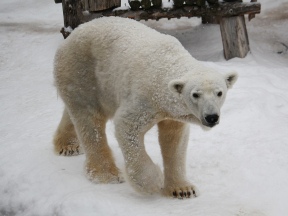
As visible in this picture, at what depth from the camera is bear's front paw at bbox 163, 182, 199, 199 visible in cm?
493

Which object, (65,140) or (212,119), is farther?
(65,140)

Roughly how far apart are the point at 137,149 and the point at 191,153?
5.11 feet

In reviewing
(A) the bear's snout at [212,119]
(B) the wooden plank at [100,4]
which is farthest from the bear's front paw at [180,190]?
(B) the wooden plank at [100,4]

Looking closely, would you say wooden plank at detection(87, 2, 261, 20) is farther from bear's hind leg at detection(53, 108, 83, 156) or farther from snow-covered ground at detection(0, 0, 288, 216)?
bear's hind leg at detection(53, 108, 83, 156)

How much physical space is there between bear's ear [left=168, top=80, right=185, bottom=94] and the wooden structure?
215 inches

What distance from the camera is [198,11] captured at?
9.51 metres

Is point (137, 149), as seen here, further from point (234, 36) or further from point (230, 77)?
point (234, 36)

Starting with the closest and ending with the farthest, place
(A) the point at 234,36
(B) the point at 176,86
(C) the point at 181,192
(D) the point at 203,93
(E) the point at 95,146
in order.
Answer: (D) the point at 203,93
(B) the point at 176,86
(C) the point at 181,192
(E) the point at 95,146
(A) the point at 234,36

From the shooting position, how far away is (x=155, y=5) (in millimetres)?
9664

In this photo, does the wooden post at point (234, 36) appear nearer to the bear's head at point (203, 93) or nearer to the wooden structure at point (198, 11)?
the wooden structure at point (198, 11)

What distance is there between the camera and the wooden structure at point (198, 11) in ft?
30.9

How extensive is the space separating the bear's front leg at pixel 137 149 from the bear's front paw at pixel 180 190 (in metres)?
0.14

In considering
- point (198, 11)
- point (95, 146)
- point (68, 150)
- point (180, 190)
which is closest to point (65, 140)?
point (68, 150)

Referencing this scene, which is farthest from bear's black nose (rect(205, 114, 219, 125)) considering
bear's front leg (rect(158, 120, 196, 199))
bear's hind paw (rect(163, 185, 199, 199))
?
bear's hind paw (rect(163, 185, 199, 199))
